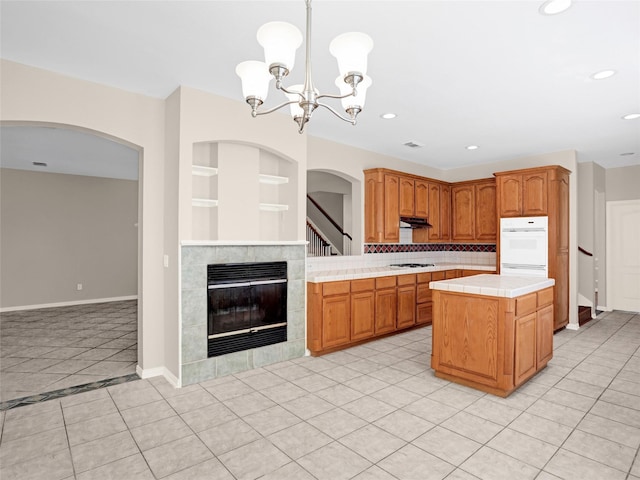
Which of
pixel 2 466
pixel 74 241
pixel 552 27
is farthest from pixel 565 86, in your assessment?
pixel 74 241

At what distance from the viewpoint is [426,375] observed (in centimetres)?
357

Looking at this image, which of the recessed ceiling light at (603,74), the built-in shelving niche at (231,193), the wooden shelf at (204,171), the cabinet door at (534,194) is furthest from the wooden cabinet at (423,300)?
the wooden shelf at (204,171)

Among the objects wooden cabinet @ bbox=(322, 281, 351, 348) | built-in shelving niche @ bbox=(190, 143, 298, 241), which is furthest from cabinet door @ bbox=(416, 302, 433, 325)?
built-in shelving niche @ bbox=(190, 143, 298, 241)

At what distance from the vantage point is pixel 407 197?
588 centimetres

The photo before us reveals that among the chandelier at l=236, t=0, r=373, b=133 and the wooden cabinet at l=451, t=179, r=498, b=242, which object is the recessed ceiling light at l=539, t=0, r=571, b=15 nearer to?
the chandelier at l=236, t=0, r=373, b=133

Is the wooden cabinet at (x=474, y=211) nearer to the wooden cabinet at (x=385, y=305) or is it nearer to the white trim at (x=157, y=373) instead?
the wooden cabinet at (x=385, y=305)

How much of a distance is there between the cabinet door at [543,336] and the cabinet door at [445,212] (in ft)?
9.82

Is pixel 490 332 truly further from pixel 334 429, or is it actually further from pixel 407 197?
pixel 407 197

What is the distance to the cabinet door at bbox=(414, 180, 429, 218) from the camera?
6.06 m

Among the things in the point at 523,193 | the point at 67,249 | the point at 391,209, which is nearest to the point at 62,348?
the point at 67,249

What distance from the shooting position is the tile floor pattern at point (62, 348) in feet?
11.5

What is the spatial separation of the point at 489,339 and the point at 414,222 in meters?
3.13

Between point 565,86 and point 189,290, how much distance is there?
3.90 m

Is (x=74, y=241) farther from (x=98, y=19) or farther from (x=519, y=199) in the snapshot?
(x=519, y=199)
